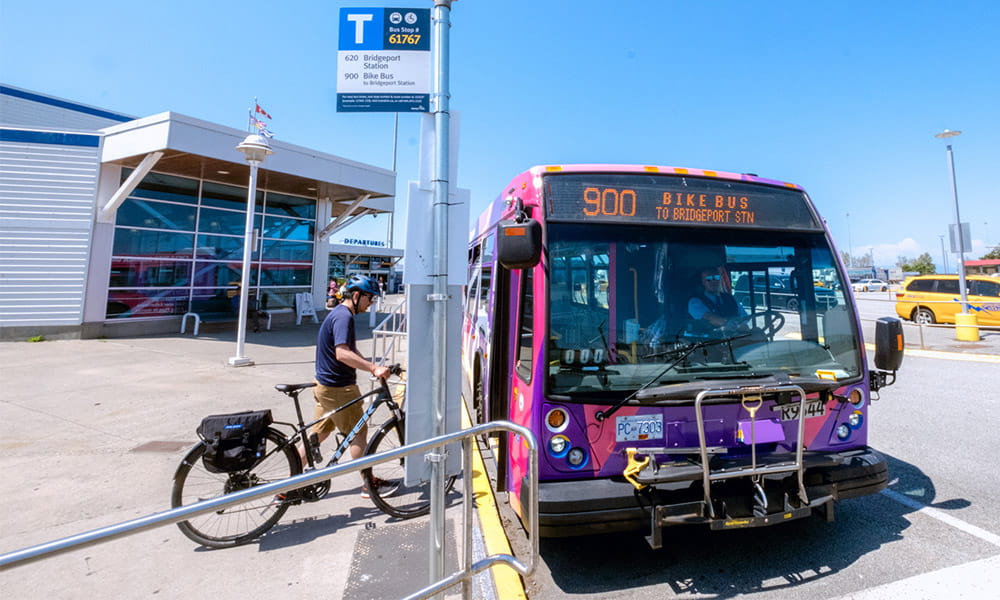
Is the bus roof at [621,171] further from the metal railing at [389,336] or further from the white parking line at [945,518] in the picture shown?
the white parking line at [945,518]

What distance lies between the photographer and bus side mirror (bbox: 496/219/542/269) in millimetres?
2754

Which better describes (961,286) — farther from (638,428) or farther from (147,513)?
(147,513)

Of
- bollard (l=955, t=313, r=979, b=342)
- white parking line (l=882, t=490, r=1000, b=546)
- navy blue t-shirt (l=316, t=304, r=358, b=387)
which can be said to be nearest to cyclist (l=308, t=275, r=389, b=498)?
navy blue t-shirt (l=316, t=304, r=358, b=387)

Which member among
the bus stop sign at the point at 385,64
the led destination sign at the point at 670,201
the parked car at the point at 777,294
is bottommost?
the parked car at the point at 777,294

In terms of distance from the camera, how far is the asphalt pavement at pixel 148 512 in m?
2.81

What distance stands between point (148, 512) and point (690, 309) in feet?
14.4

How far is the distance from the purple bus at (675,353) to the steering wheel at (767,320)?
0.05ft

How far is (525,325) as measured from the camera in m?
3.15

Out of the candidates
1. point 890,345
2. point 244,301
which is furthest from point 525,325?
point 244,301

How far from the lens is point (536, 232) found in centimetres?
277

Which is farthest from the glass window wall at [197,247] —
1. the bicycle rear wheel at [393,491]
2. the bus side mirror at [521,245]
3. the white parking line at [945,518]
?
the white parking line at [945,518]

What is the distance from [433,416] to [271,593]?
1.36 metres

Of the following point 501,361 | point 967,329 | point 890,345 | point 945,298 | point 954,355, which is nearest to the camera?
point 890,345

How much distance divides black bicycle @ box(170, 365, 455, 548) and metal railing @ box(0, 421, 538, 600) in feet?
3.31
